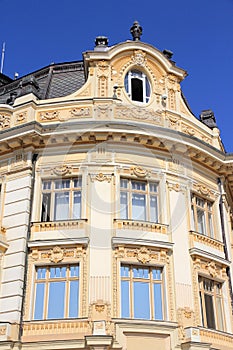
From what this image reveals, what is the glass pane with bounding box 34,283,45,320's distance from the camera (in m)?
18.8

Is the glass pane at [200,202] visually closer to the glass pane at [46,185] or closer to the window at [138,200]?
the window at [138,200]

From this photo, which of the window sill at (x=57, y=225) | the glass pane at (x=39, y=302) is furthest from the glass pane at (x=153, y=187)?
the glass pane at (x=39, y=302)

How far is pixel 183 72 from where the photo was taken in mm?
24750

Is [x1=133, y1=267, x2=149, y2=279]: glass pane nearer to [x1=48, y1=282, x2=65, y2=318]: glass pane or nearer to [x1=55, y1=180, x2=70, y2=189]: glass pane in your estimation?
[x1=48, y1=282, x2=65, y2=318]: glass pane

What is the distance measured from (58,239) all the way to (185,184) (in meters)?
6.03

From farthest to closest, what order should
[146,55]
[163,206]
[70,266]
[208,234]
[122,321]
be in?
[146,55]
[208,234]
[163,206]
[70,266]
[122,321]

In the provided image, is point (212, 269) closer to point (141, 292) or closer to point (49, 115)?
point (141, 292)

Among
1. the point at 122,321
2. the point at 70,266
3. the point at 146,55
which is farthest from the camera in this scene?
the point at 146,55

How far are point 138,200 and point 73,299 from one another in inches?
193

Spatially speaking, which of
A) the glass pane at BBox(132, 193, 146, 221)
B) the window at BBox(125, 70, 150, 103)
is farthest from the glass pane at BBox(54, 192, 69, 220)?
the window at BBox(125, 70, 150, 103)

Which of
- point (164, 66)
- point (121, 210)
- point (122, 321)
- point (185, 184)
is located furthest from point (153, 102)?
point (122, 321)

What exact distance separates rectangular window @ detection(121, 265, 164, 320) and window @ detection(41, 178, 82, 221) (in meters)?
3.14

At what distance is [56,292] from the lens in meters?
19.1

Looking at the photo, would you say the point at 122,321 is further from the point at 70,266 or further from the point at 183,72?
the point at 183,72
